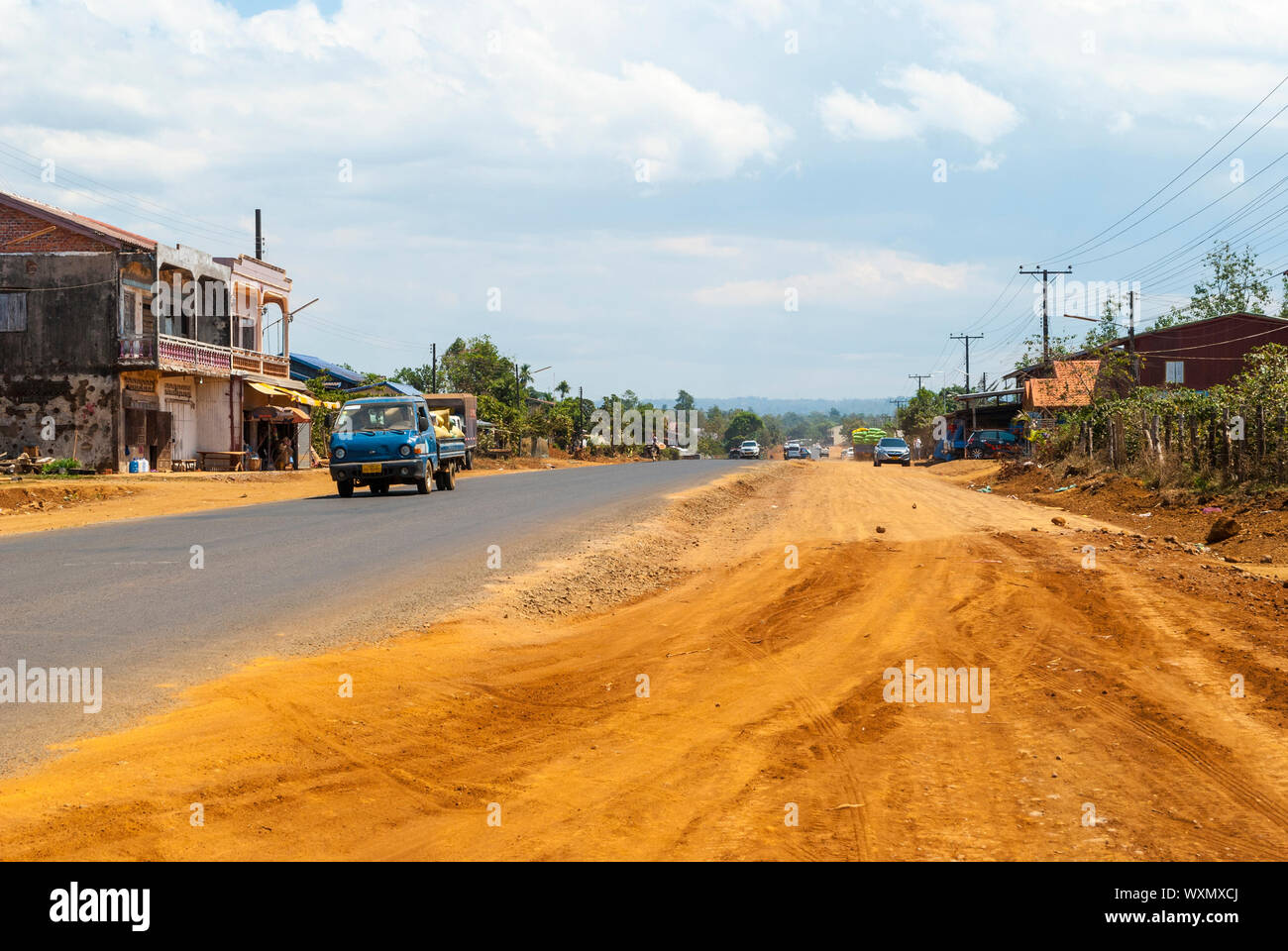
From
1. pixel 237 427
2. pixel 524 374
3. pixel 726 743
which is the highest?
pixel 524 374

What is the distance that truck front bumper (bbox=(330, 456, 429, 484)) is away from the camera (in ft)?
81.4

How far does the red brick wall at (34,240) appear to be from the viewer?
35.9m

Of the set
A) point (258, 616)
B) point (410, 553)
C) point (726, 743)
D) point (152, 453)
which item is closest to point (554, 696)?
point (726, 743)

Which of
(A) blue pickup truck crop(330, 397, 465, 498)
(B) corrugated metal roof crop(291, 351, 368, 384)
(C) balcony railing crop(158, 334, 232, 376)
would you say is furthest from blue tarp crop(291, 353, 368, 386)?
(A) blue pickup truck crop(330, 397, 465, 498)

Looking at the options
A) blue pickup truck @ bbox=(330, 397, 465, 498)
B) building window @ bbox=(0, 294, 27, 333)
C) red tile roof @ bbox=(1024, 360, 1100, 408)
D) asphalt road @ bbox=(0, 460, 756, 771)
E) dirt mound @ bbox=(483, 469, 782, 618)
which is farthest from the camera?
red tile roof @ bbox=(1024, 360, 1100, 408)

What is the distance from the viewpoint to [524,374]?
306ft

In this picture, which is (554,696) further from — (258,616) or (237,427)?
(237,427)

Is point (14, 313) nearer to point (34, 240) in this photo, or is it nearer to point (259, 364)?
point (34, 240)

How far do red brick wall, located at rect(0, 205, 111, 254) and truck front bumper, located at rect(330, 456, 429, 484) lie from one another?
1738 cm

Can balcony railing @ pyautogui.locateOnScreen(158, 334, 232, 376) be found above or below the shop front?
above

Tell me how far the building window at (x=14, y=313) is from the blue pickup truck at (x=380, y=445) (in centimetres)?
1672

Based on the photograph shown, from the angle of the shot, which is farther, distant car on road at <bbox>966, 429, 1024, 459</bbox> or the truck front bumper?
distant car on road at <bbox>966, 429, 1024, 459</bbox>

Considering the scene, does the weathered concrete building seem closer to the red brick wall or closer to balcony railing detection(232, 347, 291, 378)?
the red brick wall

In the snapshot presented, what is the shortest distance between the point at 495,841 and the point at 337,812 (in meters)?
0.87
